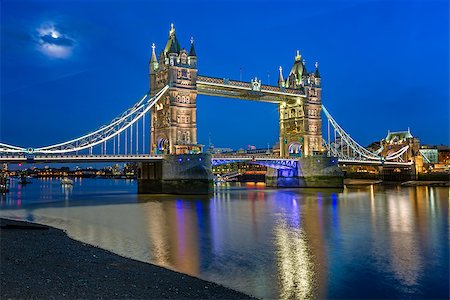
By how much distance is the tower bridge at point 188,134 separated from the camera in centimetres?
3700

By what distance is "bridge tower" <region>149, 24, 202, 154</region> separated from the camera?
Answer: 40.7 meters

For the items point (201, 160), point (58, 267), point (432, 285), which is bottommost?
point (432, 285)

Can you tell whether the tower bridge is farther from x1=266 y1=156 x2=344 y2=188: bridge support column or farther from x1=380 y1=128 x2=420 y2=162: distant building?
x1=380 y1=128 x2=420 y2=162: distant building

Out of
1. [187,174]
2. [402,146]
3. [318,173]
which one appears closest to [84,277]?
[187,174]

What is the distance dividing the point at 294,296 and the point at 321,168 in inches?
1606

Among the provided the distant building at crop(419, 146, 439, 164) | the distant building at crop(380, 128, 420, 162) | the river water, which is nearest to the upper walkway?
the river water

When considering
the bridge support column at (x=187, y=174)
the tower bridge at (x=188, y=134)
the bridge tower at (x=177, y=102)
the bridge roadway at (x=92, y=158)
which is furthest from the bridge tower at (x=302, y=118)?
the bridge support column at (x=187, y=174)

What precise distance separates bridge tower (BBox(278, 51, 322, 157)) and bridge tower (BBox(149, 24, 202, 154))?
1587cm

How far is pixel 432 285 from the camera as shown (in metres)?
10.2

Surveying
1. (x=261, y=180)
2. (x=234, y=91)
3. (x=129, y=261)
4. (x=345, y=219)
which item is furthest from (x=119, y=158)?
(x=261, y=180)

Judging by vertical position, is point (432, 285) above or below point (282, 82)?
below

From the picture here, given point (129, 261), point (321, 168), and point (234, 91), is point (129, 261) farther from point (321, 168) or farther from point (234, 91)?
point (321, 168)

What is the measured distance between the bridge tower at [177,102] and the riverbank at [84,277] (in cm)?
2809

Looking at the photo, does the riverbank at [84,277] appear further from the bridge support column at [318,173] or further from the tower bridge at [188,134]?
the bridge support column at [318,173]
